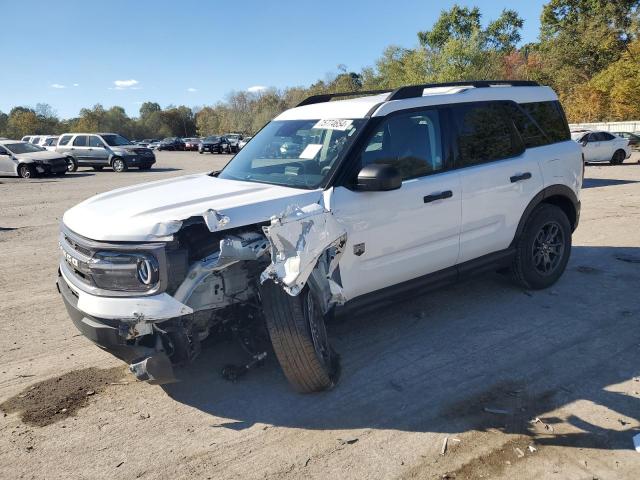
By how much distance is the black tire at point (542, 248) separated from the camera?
5047mm

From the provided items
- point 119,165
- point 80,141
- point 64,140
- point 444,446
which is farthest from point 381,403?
point 64,140

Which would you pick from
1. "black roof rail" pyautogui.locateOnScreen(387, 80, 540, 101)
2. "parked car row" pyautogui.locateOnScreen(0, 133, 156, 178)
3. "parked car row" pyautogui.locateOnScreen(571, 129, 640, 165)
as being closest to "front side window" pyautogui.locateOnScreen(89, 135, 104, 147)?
"parked car row" pyautogui.locateOnScreen(0, 133, 156, 178)

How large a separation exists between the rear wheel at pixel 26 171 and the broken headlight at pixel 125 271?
2217 cm

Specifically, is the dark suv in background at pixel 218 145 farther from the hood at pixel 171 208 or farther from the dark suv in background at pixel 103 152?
the hood at pixel 171 208

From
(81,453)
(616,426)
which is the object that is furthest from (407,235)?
(81,453)

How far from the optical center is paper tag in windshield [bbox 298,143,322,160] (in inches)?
159

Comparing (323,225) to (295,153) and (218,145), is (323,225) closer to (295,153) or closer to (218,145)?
(295,153)

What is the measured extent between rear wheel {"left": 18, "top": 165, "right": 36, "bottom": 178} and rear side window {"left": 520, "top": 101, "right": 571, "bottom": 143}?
22367 mm

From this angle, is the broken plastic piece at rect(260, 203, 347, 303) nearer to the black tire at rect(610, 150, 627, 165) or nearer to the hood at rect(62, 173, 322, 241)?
the hood at rect(62, 173, 322, 241)

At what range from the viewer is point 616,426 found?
10.1 feet

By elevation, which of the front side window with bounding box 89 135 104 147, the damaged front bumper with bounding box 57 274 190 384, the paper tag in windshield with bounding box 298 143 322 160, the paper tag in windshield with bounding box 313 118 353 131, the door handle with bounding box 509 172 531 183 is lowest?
the damaged front bumper with bounding box 57 274 190 384

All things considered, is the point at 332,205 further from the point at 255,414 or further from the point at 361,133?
the point at 255,414

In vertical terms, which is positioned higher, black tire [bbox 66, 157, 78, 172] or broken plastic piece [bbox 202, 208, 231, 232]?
broken plastic piece [bbox 202, 208, 231, 232]

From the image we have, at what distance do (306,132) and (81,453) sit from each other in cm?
282
